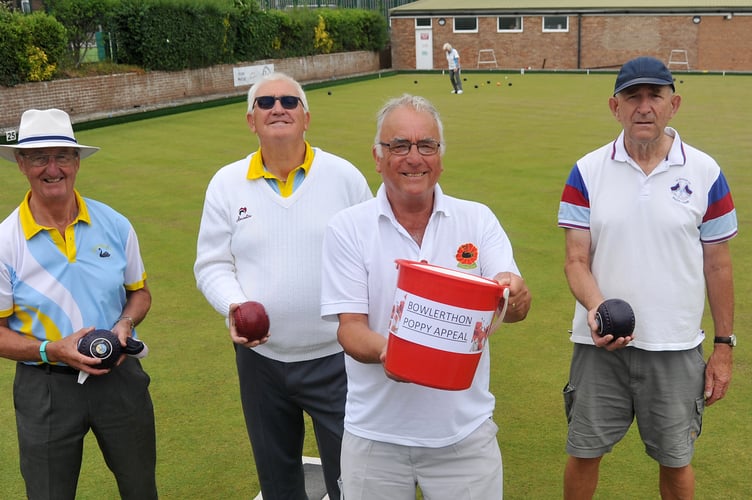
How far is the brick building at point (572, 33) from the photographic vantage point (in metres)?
37.8

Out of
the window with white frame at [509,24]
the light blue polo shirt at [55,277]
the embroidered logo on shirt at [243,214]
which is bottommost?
the light blue polo shirt at [55,277]

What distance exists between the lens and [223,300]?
3504 millimetres

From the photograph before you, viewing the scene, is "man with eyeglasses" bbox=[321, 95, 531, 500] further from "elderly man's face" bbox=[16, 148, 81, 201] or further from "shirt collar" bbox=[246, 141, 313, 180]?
"elderly man's face" bbox=[16, 148, 81, 201]

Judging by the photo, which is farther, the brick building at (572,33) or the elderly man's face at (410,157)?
the brick building at (572,33)

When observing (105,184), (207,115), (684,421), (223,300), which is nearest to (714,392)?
(684,421)

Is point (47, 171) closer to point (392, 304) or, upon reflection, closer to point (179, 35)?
point (392, 304)

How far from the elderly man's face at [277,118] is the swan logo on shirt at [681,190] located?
1.67 meters

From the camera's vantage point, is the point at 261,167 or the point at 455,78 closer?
the point at 261,167

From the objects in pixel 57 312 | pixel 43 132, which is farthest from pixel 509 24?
pixel 57 312

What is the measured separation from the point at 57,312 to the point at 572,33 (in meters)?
39.5

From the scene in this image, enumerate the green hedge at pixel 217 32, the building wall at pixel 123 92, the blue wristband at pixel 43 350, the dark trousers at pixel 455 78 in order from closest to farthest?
1. the blue wristband at pixel 43 350
2. the building wall at pixel 123 92
3. the green hedge at pixel 217 32
4. the dark trousers at pixel 455 78

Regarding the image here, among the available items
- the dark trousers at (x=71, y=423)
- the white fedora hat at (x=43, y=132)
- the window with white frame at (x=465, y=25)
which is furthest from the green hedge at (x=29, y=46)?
the window with white frame at (x=465, y=25)

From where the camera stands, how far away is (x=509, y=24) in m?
40.5

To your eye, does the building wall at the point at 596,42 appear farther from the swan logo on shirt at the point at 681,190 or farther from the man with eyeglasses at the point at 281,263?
the man with eyeglasses at the point at 281,263
